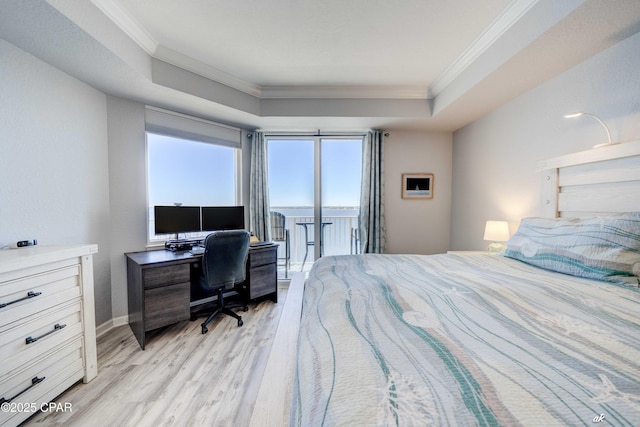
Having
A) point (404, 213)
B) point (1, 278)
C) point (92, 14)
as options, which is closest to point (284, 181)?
point (404, 213)

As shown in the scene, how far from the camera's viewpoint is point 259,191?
348 cm

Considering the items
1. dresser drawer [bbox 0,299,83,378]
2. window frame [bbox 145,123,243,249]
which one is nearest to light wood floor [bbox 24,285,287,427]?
dresser drawer [bbox 0,299,83,378]

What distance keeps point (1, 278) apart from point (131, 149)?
1747mm

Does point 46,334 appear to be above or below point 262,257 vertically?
below

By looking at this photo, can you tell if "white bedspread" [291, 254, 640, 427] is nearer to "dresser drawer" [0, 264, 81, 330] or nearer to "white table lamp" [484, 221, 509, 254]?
"white table lamp" [484, 221, 509, 254]

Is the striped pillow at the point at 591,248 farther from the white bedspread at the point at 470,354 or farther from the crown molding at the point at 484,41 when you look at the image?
the crown molding at the point at 484,41

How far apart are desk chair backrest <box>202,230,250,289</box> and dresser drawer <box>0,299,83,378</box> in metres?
0.89

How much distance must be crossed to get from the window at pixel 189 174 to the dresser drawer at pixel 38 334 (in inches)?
50.2

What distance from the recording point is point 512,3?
1688mm

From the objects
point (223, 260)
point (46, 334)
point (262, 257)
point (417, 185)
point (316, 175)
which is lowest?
point (46, 334)

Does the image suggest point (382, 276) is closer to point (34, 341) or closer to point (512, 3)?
point (34, 341)

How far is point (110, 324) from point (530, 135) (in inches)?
181

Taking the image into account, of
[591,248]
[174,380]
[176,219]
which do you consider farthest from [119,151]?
[591,248]

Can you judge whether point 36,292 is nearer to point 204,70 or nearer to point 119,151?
point 119,151
